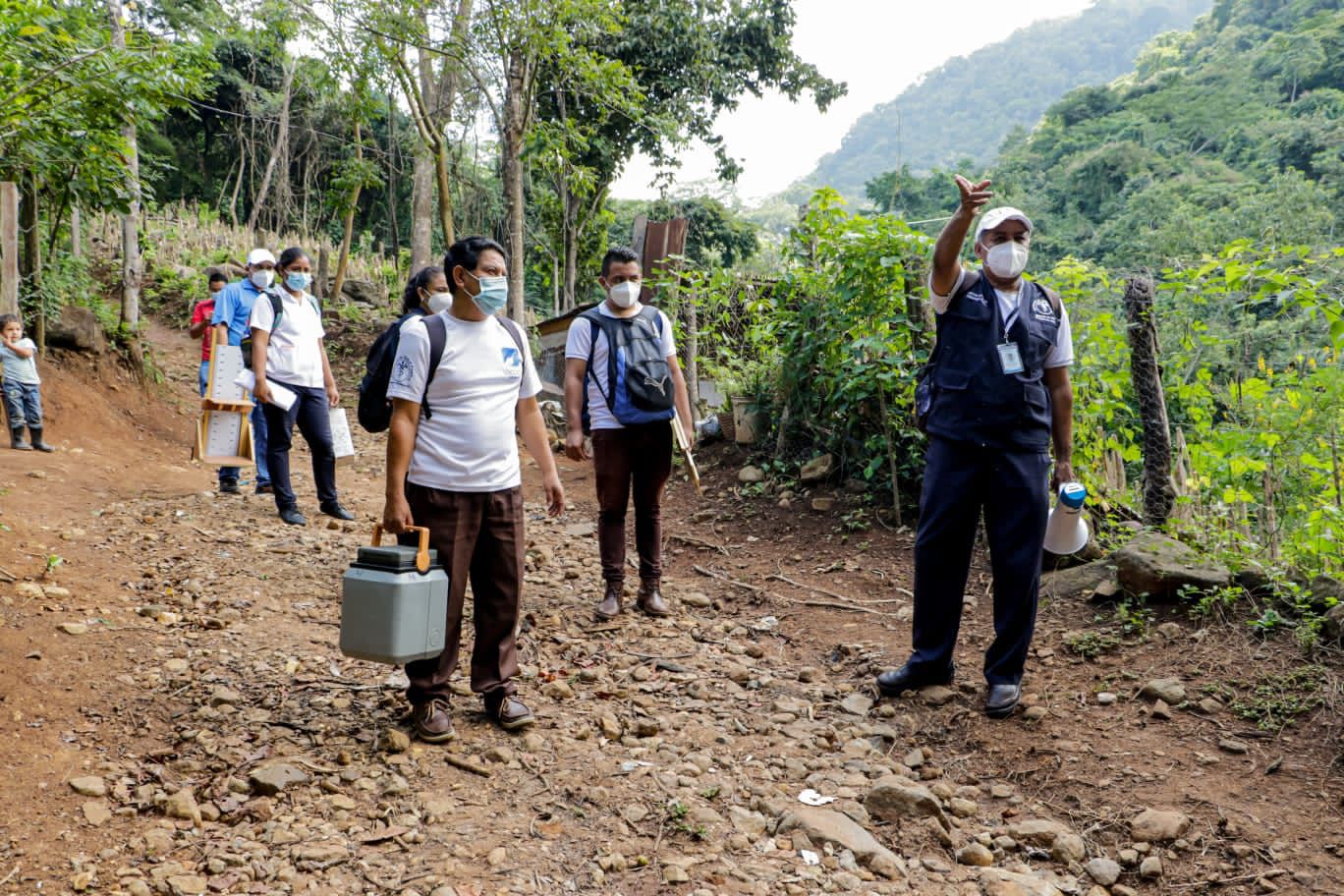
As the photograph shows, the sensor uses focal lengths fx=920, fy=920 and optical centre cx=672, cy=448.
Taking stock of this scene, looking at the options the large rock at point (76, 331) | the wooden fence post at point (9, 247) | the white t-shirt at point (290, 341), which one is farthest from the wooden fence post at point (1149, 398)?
the large rock at point (76, 331)

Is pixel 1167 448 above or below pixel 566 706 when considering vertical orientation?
above

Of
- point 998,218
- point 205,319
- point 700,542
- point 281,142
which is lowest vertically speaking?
point 700,542

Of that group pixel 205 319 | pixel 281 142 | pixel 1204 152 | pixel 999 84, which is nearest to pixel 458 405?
pixel 205 319

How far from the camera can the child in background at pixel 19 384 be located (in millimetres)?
7867

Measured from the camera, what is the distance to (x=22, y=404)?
8031 millimetres

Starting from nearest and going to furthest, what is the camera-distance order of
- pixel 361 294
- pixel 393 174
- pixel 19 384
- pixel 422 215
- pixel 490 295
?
pixel 490 295
pixel 19 384
pixel 422 215
pixel 361 294
pixel 393 174

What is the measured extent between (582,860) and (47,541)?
13.4 ft

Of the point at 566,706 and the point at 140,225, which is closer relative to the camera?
the point at 566,706

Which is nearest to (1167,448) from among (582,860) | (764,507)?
(764,507)

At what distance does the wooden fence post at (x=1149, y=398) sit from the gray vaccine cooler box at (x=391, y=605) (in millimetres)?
3897

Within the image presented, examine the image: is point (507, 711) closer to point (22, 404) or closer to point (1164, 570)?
point (1164, 570)

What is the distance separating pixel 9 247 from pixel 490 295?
6735 millimetres

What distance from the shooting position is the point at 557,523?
722 cm

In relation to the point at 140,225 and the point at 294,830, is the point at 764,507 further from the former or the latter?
the point at 140,225
